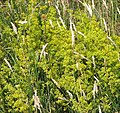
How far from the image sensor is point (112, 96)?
266 cm

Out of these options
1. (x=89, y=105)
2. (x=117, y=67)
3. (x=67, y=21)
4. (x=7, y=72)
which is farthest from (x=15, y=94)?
(x=67, y=21)

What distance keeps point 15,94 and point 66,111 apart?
0.44 m

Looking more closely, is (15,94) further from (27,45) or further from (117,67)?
(117,67)

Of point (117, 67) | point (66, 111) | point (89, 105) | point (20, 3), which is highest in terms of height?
point (20, 3)

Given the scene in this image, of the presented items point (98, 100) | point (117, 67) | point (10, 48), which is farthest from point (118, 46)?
point (10, 48)

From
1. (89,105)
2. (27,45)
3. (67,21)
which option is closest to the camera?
(89,105)

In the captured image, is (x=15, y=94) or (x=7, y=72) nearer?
(x=15, y=94)

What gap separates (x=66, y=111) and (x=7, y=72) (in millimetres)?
510

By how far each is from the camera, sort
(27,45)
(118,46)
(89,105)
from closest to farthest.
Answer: (89,105) < (118,46) < (27,45)

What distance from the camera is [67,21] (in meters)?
3.50

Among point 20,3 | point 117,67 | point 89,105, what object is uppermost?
point 20,3

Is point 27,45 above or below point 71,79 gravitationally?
above

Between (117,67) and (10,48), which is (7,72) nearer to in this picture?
(10,48)

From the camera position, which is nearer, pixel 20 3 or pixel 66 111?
pixel 66 111
